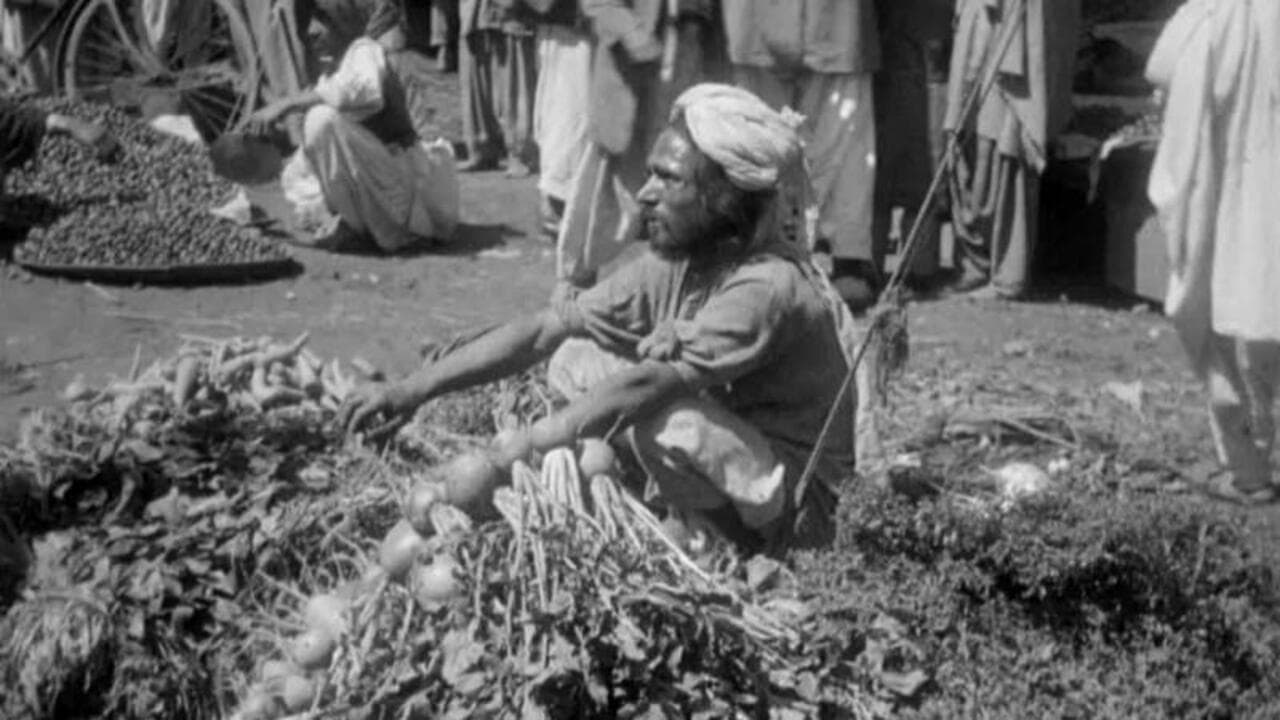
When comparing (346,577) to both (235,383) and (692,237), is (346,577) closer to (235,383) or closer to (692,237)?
(235,383)

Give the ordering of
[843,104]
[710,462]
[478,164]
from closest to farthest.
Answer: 1. [710,462]
2. [843,104]
3. [478,164]

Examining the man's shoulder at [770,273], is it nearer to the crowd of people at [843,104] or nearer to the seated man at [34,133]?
the crowd of people at [843,104]

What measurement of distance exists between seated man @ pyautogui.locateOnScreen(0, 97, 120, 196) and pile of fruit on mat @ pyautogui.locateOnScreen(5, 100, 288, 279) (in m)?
0.06

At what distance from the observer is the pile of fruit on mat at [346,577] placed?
4.12 metres

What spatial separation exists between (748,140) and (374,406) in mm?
1037

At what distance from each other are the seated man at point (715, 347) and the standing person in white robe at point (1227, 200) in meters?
2.08

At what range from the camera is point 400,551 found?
460cm

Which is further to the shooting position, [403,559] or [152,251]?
[152,251]

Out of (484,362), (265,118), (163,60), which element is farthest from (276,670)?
(163,60)

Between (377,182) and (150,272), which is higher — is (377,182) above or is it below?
above

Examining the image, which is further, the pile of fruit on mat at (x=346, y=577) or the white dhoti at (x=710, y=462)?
the white dhoti at (x=710, y=462)

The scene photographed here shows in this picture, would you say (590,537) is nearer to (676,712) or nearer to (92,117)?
(676,712)

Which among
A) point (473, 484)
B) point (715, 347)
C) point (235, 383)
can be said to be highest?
point (715, 347)

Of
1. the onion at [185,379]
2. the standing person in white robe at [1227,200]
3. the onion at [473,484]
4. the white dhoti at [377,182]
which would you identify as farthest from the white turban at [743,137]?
the white dhoti at [377,182]
